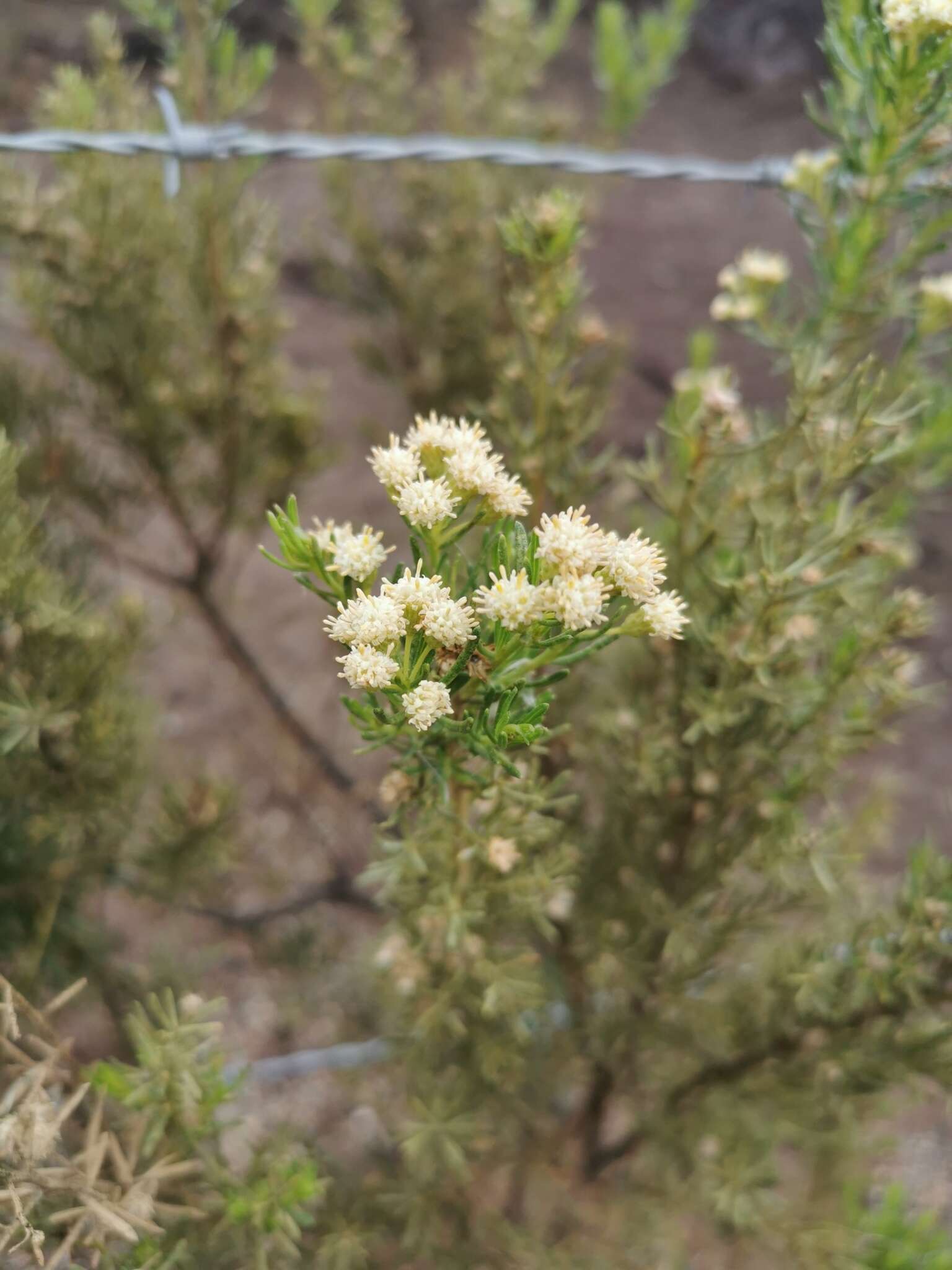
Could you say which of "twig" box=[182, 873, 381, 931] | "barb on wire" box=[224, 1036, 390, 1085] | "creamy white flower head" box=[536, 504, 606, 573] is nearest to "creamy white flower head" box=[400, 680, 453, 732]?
"creamy white flower head" box=[536, 504, 606, 573]

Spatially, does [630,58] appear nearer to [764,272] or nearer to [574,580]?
[764,272]

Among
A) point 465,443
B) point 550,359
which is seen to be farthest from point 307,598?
point 465,443

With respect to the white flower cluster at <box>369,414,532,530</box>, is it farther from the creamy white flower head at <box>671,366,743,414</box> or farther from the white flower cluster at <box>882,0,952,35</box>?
the white flower cluster at <box>882,0,952,35</box>

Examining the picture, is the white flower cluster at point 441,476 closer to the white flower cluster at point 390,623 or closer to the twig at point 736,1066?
the white flower cluster at point 390,623

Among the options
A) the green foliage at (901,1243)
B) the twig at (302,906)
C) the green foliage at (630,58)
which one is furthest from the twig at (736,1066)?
the green foliage at (630,58)

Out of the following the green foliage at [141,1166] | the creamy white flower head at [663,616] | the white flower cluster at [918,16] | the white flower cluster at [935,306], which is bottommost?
the green foliage at [141,1166]

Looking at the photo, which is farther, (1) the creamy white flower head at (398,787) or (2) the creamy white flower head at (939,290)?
(2) the creamy white flower head at (939,290)

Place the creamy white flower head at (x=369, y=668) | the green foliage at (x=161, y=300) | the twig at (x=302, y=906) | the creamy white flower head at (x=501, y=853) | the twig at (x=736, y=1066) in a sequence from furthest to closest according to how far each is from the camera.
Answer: the twig at (x=302, y=906), the green foliage at (x=161, y=300), the twig at (x=736, y=1066), the creamy white flower head at (x=501, y=853), the creamy white flower head at (x=369, y=668)

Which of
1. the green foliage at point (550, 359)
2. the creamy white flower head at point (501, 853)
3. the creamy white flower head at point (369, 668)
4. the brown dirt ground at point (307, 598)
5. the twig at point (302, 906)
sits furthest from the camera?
the brown dirt ground at point (307, 598)
